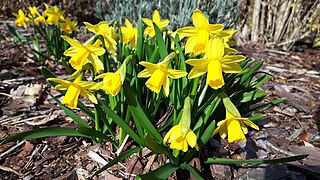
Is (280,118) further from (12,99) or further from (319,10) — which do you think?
(319,10)

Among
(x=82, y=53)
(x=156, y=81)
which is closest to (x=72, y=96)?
(x=82, y=53)

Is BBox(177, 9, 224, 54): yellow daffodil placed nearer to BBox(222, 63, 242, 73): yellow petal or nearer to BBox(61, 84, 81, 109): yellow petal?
BBox(222, 63, 242, 73): yellow petal

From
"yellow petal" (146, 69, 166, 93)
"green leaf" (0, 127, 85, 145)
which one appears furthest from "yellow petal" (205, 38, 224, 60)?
"green leaf" (0, 127, 85, 145)

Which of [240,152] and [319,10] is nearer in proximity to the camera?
[240,152]

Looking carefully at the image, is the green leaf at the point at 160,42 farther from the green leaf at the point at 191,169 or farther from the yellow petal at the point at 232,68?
the green leaf at the point at 191,169

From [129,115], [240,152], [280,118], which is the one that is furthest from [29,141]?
[280,118]

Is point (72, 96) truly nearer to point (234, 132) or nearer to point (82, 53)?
point (82, 53)

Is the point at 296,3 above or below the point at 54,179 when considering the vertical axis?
above


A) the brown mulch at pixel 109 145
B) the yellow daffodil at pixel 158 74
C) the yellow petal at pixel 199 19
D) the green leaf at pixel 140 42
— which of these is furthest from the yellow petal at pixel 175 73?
the brown mulch at pixel 109 145
